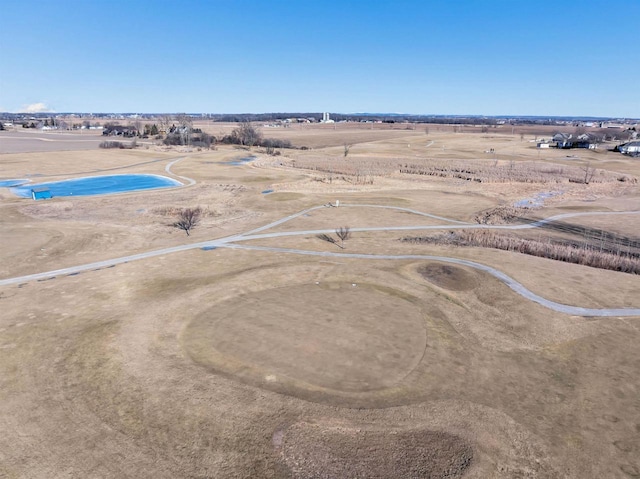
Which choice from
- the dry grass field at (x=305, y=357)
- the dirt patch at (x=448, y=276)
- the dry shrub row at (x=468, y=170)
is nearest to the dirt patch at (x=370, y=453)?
the dry grass field at (x=305, y=357)

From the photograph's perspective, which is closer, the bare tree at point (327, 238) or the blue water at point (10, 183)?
the bare tree at point (327, 238)

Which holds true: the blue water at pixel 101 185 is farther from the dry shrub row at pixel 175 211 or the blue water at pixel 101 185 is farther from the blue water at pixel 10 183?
the dry shrub row at pixel 175 211

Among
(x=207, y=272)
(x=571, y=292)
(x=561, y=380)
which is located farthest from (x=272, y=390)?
(x=571, y=292)

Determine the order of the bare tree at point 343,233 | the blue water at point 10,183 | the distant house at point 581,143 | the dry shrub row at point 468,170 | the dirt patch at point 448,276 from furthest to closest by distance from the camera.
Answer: the distant house at point 581,143 → the dry shrub row at point 468,170 → the blue water at point 10,183 → the bare tree at point 343,233 → the dirt patch at point 448,276

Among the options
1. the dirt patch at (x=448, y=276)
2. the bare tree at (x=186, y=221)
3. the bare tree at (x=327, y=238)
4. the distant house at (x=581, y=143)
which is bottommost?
the dirt patch at (x=448, y=276)

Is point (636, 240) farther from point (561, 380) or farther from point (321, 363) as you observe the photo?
point (321, 363)
